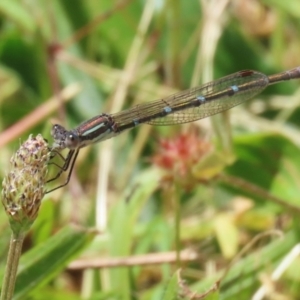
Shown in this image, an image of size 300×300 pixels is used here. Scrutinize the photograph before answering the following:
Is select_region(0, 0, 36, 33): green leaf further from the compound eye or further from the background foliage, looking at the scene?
the compound eye

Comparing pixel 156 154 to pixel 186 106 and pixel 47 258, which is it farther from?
pixel 47 258

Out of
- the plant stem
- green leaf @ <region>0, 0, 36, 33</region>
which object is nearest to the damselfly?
the plant stem

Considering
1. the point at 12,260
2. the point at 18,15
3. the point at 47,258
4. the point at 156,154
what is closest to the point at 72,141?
the point at 47,258

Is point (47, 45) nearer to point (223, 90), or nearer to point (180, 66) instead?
point (180, 66)

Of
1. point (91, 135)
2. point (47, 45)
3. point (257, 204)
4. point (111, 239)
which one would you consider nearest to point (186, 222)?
point (257, 204)

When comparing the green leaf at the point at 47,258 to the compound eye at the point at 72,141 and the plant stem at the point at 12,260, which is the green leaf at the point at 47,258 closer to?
the compound eye at the point at 72,141
